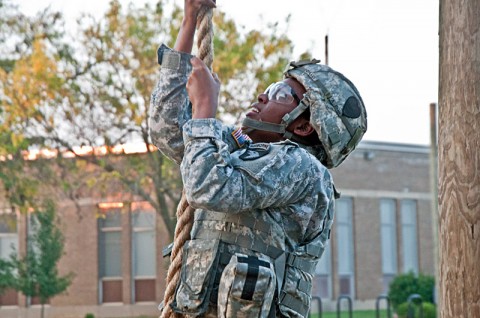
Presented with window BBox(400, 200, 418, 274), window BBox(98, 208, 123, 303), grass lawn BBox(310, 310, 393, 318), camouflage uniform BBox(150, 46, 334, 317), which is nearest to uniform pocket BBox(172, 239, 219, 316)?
camouflage uniform BBox(150, 46, 334, 317)

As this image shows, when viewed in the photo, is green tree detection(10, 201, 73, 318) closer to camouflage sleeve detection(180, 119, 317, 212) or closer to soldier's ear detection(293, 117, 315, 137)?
soldier's ear detection(293, 117, 315, 137)

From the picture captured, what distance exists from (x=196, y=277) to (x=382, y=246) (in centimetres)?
4353

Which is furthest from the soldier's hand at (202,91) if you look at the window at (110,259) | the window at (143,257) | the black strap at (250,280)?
the window at (110,259)

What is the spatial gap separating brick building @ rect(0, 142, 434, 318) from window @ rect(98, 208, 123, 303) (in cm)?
4

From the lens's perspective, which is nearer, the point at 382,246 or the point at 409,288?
the point at 409,288

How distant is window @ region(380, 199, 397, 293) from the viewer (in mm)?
46312

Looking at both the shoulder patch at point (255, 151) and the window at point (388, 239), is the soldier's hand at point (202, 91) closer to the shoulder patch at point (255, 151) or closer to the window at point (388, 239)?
the shoulder patch at point (255, 151)

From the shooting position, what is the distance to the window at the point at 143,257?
136ft

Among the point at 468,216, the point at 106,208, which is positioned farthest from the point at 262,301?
the point at 106,208

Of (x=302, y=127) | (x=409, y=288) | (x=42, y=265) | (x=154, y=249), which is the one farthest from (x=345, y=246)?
(x=302, y=127)

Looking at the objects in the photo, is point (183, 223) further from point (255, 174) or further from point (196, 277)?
point (255, 174)

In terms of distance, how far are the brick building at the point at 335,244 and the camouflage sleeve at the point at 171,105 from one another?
35.3 metres

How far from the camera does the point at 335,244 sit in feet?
145

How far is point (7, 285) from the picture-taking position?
3441 centimetres
